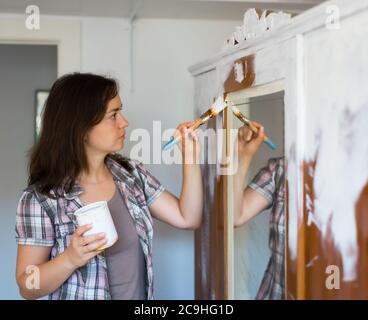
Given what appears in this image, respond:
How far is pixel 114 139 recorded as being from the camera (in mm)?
877

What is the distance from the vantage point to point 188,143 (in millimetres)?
932

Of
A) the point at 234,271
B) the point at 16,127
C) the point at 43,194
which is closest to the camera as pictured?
the point at 43,194

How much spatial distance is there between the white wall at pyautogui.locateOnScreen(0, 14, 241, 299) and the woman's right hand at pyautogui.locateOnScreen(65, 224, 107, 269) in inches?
20.0

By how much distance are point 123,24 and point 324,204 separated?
0.79 metres

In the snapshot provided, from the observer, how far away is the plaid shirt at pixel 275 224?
0.81m

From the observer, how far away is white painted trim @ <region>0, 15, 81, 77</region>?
122 cm

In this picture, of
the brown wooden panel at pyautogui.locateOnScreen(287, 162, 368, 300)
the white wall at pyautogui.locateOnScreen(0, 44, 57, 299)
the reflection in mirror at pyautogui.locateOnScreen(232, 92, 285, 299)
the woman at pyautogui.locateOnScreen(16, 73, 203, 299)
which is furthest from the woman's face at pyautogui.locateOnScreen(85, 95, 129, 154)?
the white wall at pyautogui.locateOnScreen(0, 44, 57, 299)

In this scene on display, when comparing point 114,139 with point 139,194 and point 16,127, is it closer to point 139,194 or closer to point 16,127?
point 139,194

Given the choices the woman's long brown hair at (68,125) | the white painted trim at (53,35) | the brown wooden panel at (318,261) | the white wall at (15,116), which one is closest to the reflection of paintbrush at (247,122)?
the brown wooden panel at (318,261)

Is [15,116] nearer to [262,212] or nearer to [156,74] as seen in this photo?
[156,74]

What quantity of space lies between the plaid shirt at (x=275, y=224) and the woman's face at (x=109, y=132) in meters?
0.25

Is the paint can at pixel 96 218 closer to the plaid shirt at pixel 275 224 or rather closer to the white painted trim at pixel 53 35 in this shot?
the plaid shirt at pixel 275 224

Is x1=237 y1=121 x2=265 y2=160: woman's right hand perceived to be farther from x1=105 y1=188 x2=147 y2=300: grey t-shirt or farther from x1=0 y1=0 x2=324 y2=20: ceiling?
x1=0 y1=0 x2=324 y2=20: ceiling
